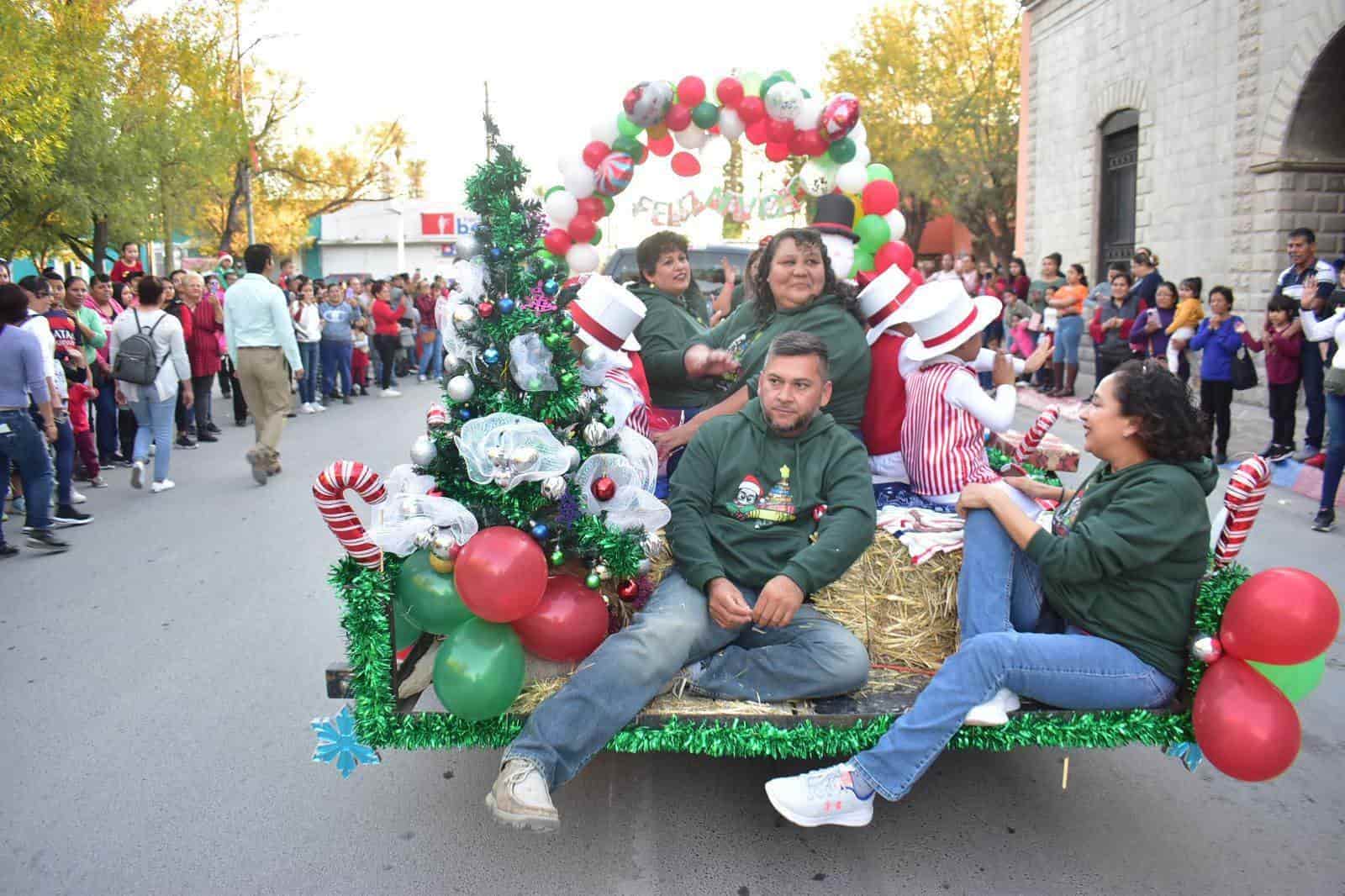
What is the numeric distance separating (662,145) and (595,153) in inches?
18.0

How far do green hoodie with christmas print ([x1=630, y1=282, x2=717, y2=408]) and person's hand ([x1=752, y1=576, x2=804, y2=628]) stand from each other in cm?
204

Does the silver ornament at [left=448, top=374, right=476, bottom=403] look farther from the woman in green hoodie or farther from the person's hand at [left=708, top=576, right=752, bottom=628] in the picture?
the woman in green hoodie

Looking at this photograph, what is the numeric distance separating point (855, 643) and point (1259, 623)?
1.21 m

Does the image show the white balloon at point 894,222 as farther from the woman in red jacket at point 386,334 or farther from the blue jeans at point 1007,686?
the woman in red jacket at point 386,334

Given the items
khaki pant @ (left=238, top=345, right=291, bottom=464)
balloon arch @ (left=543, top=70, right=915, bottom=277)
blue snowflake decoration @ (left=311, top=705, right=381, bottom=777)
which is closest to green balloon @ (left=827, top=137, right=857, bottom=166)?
balloon arch @ (left=543, top=70, right=915, bottom=277)

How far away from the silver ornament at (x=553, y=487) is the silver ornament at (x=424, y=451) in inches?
16.5

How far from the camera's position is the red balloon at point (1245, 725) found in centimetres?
289

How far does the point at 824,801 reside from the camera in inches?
121

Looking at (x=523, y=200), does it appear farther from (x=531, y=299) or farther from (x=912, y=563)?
(x=912, y=563)

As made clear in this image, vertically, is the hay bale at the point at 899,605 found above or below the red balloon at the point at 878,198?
below

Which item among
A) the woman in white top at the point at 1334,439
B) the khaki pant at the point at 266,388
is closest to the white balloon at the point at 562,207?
the khaki pant at the point at 266,388

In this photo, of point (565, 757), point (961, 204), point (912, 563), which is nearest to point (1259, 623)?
point (912, 563)

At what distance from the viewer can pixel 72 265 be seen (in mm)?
29969

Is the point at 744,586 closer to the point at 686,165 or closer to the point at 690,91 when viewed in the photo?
the point at 690,91
